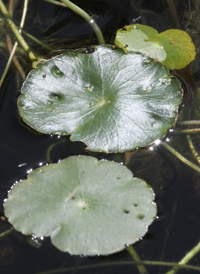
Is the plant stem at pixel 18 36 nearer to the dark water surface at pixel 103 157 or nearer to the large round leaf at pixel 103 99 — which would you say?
the dark water surface at pixel 103 157

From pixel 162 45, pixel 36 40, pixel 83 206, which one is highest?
pixel 36 40

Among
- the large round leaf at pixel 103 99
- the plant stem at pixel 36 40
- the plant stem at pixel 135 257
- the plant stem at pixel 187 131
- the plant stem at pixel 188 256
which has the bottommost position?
the plant stem at pixel 188 256

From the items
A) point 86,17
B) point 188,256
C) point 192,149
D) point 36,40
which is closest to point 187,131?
point 192,149

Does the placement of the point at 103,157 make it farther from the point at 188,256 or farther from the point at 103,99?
the point at 188,256

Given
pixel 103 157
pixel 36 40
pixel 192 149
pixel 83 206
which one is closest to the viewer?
pixel 83 206

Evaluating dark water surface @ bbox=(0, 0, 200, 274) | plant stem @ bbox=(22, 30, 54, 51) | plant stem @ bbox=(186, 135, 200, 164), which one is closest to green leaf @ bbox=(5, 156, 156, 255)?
dark water surface @ bbox=(0, 0, 200, 274)

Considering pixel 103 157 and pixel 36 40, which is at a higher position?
pixel 36 40

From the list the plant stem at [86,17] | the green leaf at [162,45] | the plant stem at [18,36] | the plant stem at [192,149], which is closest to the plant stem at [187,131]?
the plant stem at [192,149]

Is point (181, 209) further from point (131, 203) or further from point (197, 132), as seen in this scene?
point (197, 132)
